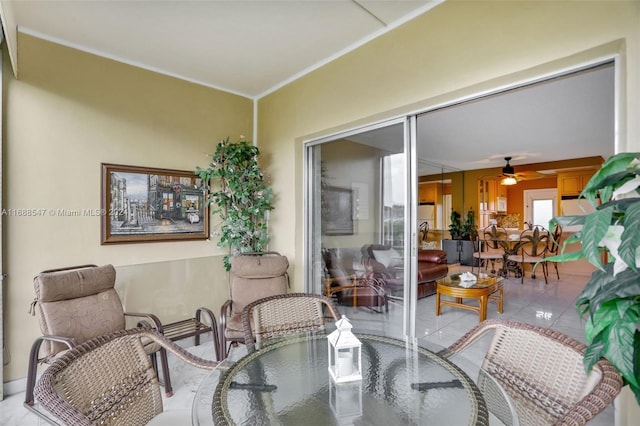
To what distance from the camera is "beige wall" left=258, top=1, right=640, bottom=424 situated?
168 centimetres

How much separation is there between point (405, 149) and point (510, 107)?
1994 millimetres

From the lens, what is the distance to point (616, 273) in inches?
39.5

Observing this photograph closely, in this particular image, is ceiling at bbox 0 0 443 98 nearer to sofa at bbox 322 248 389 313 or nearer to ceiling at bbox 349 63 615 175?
ceiling at bbox 349 63 615 175

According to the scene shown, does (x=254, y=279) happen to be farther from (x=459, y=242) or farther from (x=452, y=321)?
(x=459, y=242)

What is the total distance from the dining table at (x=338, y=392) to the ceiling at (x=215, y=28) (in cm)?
241

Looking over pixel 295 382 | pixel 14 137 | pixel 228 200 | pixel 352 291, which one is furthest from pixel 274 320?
pixel 14 137

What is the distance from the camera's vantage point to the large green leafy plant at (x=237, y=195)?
3650mm

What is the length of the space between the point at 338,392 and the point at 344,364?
0.11 m

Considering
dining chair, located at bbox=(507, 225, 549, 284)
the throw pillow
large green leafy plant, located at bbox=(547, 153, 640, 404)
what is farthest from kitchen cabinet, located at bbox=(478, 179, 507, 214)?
large green leafy plant, located at bbox=(547, 153, 640, 404)

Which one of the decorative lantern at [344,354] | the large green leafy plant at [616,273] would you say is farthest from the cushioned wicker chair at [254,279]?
the large green leafy plant at [616,273]

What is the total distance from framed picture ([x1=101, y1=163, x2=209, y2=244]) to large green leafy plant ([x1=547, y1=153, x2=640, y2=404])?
11.4ft

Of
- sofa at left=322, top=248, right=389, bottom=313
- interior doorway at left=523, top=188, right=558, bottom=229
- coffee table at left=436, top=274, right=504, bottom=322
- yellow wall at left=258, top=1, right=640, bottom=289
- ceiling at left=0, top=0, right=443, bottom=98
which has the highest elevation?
ceiling at left=0, top=0, right=443, bottom=98

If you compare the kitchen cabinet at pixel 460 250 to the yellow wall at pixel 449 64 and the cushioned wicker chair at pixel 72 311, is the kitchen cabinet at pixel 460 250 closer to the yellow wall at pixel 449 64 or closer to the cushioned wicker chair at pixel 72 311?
the yellow wall at pixel 449 64

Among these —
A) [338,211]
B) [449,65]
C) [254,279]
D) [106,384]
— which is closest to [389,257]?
[338,211]
